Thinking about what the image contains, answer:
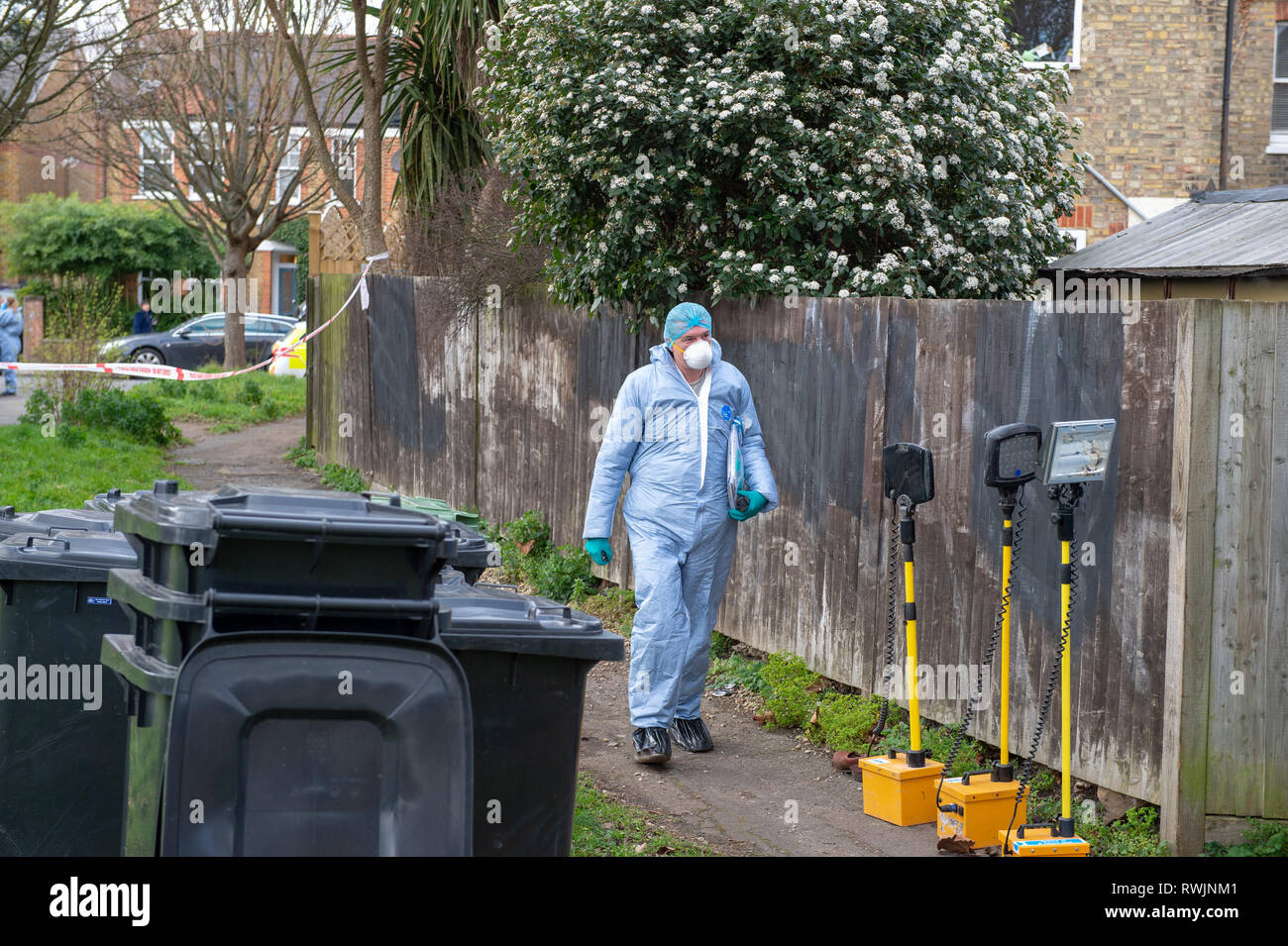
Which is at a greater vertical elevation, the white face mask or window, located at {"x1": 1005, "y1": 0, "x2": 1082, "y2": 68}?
window, located at {"x1": 1005, "y1": 0, "x2": 1082, "y2": 68}

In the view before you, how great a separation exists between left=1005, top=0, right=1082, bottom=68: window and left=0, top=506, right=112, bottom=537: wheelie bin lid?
1312 centimetres

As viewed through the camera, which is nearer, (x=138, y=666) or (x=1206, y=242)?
(x=138, y=666)

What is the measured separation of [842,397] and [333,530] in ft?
13.4

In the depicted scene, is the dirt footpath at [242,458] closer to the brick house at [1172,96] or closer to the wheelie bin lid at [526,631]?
the wheelie bin lid at [526,631]

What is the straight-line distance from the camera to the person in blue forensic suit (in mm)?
6207

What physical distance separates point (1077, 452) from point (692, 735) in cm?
261

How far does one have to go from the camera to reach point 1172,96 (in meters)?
15.3

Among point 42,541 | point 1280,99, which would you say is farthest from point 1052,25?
point 42,541

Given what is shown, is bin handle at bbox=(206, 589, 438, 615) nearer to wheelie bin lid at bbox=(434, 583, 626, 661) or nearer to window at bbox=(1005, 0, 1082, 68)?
wheelie bin lid at bbox=(434, 583, 626, 661)

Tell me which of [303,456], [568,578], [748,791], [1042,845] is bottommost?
[748,791]

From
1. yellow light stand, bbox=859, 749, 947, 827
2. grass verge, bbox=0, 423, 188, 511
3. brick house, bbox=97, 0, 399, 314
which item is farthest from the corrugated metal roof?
brick house, bbox=97, 0, 399, 314

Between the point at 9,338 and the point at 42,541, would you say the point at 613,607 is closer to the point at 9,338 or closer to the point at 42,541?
the point at 42,541

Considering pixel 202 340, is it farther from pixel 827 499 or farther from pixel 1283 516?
pixel 1283 516

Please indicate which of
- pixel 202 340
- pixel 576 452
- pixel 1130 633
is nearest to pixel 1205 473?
pixel 1130 633
